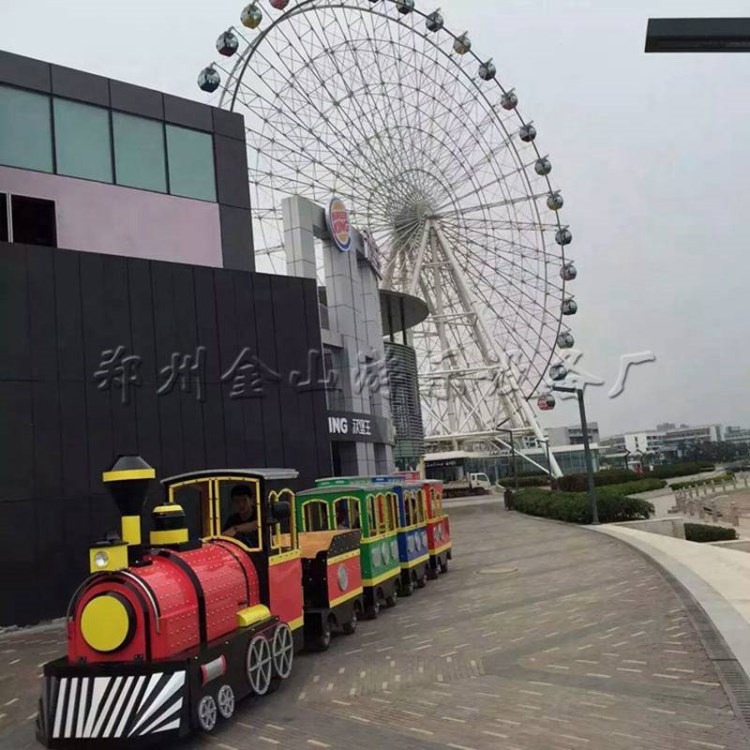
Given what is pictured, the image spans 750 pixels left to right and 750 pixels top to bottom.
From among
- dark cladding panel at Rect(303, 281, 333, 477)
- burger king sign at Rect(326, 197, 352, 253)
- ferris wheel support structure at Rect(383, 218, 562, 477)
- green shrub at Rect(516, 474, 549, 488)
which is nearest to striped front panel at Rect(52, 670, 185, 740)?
dark cladding panel at Rect(303, 281, 333, 477)

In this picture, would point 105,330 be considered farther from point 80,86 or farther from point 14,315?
point 80,86

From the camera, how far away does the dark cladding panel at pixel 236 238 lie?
66.9ft

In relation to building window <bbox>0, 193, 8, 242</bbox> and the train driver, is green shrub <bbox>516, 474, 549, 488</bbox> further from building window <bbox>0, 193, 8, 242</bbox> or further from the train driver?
the train driver

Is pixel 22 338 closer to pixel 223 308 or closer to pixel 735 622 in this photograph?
pixel 223 308

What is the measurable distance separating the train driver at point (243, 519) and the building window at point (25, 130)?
39.2ft

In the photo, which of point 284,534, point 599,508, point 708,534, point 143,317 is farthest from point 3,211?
point 708,534

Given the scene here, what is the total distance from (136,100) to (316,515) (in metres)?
12.3

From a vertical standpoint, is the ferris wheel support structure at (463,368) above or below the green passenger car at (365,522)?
above

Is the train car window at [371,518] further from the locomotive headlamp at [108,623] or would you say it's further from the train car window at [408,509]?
the locomotive headlamp at [108,623]

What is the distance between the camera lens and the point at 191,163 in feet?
65.8

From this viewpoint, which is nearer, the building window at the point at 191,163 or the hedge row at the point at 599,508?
the building window at the point at 191,163

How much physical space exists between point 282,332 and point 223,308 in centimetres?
198

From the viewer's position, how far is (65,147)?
57.7 feet

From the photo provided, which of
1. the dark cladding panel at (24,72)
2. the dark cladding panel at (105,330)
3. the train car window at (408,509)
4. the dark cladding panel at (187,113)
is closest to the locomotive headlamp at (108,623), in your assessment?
the train car window at (408,509)
